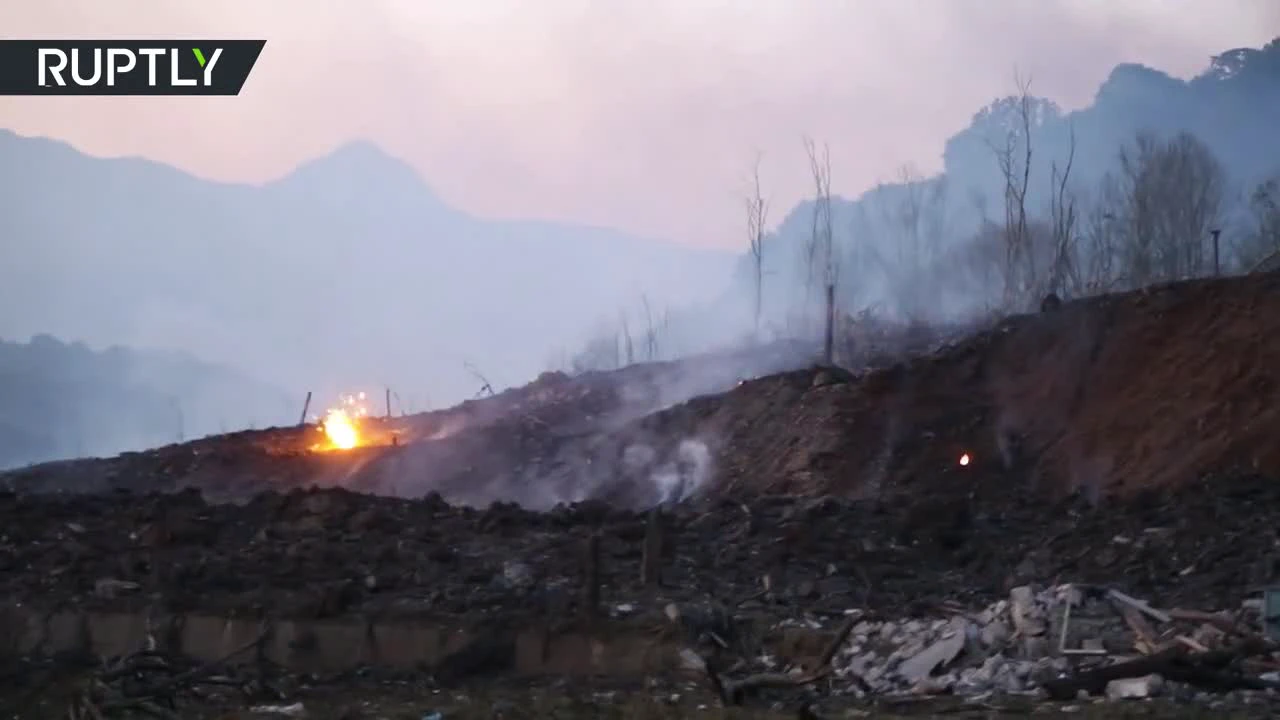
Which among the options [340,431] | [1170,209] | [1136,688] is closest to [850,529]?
[1136,688]

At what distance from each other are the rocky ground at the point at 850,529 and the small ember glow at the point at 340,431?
297 centimetres

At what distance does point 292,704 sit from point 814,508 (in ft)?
27.1

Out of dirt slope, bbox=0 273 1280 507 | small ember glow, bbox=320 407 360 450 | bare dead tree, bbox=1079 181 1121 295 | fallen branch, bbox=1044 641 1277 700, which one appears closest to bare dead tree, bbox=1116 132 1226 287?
bare dead tree, bbox=1079 181 1121 295

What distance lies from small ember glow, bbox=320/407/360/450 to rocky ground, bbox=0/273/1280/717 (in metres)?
2.97

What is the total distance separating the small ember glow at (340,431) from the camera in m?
29.7

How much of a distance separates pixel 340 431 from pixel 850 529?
16.6 meters

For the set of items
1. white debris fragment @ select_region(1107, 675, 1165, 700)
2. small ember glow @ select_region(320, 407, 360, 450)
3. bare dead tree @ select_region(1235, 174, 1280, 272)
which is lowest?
white debris fragment @ select_region(1107, 675, 1165, 700)

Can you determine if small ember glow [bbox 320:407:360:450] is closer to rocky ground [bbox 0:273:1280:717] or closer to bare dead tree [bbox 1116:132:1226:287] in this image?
rocky ground [bbox 0:273:1280:717]

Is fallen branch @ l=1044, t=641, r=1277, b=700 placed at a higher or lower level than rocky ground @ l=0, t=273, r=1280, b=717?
lower

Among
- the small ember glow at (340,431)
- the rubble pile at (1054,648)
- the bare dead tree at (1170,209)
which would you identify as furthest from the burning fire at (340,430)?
the bare dead tree at (1170,209)

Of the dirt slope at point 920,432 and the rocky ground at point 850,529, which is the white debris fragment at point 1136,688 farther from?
the dirt slope at point 920,432

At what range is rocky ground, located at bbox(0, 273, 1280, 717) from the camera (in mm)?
10828

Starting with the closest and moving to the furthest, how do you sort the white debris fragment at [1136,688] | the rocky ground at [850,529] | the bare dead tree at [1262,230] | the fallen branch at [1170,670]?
the white debris fragment at [1136,688] < the fallen branch at [1170,670] < the rocky ground at [850,529] < the bare dead tree at [1262,230]

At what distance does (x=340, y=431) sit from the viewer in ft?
98.4
